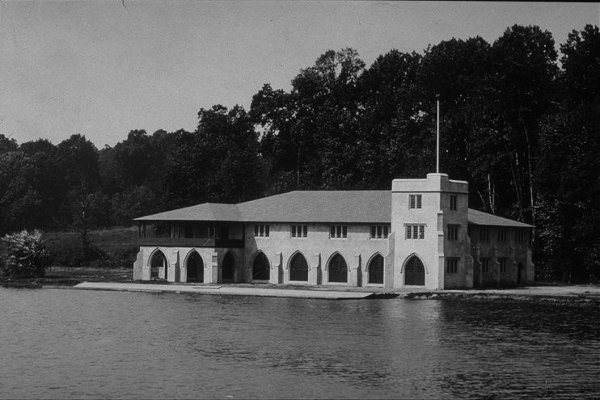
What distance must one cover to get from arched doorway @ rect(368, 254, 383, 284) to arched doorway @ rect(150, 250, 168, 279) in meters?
19.1

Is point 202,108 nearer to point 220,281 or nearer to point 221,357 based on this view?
point 220,281

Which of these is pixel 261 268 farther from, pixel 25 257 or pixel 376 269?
pixel 25 257

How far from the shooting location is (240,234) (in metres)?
91.5

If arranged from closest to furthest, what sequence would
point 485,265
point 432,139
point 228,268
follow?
point 485,265 < point 228,268 < point 432,139

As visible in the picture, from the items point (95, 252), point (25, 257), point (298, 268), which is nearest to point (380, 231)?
point (298, 268)

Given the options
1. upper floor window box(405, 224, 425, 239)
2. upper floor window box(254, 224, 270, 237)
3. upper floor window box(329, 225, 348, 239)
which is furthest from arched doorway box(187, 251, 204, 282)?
upper floor window box(405, 224, 425, 239)

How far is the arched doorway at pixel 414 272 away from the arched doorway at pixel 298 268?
10302 mm

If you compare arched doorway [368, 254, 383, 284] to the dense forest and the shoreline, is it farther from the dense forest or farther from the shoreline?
the dense forest

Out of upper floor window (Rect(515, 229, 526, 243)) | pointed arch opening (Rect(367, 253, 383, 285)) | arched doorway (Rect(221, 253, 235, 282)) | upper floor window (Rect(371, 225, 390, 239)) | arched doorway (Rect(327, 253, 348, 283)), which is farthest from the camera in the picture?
arched doorway (Rect(221, 253, 235, 282))

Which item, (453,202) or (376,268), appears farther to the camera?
(376,268)

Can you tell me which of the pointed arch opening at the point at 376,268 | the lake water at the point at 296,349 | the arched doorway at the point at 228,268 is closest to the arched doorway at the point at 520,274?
the pointed arch opening at the point at 376,268

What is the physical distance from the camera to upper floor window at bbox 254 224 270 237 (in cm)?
8994

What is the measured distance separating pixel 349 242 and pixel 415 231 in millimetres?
6928

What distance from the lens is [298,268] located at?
88.1 meters
